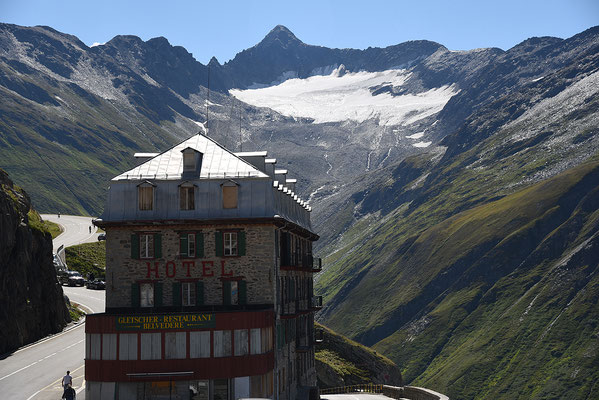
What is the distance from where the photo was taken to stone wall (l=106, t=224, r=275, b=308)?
65.6m

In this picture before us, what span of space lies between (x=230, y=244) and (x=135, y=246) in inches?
294

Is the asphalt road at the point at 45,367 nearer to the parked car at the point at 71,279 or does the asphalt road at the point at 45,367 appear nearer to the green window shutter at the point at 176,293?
the green window shutter at the point at 176,293

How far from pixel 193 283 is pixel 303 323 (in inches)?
927

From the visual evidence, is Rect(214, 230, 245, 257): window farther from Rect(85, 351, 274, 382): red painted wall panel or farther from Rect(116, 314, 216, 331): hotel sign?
Rect(85, 351, 274, 382): red painted wall panel

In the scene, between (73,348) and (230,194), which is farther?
(73,348)

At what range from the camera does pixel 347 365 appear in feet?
370

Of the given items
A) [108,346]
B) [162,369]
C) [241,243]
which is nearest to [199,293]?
[241,243]

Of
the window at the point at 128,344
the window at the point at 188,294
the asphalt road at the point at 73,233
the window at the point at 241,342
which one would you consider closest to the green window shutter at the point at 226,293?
the window at the point at 188,294

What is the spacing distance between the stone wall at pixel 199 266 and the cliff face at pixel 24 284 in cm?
1680

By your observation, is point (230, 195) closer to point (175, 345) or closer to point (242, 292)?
point (242, 292)

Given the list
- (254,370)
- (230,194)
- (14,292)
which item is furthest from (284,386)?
(14,292)

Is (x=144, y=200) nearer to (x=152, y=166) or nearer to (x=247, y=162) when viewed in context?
(x=152, y=166)

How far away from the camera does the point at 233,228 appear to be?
6612 centimetres

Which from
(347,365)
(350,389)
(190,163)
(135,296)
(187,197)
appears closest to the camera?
(135,296)
